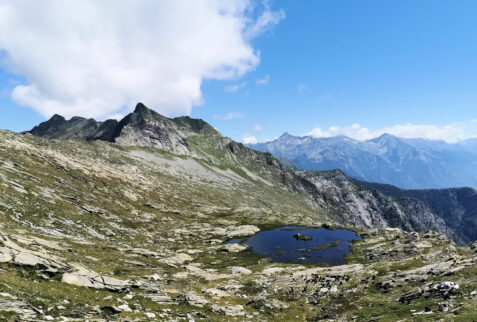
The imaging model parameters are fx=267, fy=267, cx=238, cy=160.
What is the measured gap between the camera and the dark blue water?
83.9m

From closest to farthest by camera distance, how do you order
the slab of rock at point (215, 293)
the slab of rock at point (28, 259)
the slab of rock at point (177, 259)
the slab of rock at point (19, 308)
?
the slab of rock at point (19, 308), the slab of rock at point (28, 259), the slab of rock at point (215, 293), the slab of rock at point (177, 259)

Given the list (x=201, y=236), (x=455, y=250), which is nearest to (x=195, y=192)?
(x=201, y=236)

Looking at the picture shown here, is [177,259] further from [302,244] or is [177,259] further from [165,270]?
[302,244]

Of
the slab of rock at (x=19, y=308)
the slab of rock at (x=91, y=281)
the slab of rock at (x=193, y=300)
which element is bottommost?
the slab of rock at (x=193, y=300)

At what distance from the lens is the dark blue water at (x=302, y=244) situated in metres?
83.9

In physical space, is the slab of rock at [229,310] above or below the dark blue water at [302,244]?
above

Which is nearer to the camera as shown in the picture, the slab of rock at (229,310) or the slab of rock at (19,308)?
the slab of rock at (19,308)

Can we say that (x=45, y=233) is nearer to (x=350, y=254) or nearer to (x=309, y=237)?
(x=350, y=254)

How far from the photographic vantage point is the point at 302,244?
102 meters

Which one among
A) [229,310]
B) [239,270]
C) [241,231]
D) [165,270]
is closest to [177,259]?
[165,270]

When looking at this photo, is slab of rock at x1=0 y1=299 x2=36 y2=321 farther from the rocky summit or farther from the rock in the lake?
the rock in the lake

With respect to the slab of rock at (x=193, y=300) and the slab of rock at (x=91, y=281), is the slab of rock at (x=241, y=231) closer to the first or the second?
the slab of rock at (x=193, y=300)

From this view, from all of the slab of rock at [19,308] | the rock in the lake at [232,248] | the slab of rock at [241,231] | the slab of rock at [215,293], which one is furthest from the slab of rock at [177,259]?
the slab of rock at [19,308]

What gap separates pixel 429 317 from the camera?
2638 cm
